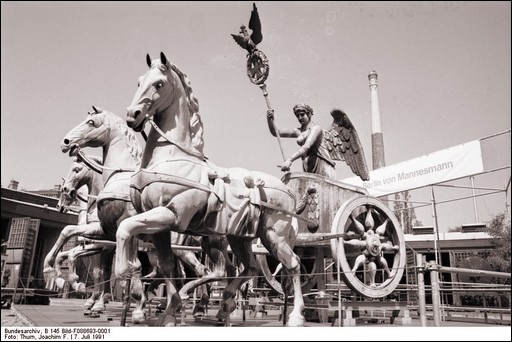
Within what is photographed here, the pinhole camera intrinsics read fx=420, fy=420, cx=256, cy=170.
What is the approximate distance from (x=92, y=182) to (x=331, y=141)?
13.9 feet

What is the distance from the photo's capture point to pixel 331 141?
720cm

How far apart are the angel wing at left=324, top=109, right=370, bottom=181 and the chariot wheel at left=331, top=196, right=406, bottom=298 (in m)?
1.35

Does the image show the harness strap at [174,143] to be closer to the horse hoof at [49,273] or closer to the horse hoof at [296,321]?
the horse hoof at [296,321]

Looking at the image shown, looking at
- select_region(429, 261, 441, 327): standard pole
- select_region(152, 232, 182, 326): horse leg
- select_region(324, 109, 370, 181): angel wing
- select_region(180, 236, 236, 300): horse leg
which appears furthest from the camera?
Result: select_region(324, 109, 370, 181): angel wing

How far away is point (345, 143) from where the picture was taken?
7.10 m

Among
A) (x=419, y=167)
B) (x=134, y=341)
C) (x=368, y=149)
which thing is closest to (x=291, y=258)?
(x=134, y=341)

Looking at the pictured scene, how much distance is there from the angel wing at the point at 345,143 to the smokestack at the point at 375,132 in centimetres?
1905

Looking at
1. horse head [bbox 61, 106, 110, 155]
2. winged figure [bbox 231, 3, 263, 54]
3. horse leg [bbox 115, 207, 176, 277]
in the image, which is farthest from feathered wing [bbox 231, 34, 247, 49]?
horse leg [bbox 115, 207, 176, 277]

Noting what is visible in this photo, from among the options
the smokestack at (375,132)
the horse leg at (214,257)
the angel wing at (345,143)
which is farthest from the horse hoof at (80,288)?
the smokestack at (375,132)

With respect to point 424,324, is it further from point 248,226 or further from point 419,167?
point 419,167

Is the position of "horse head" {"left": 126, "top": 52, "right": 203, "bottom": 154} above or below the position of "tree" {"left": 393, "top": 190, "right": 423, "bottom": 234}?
below

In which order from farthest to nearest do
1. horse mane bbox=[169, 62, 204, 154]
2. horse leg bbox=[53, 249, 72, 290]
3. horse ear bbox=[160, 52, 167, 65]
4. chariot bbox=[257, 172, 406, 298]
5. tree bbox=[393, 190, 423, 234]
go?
tree bbox=[393, 190, 423, 234] < horse leg bbox=[53, 249, 72, 290] < chariot bbox=[257, 172, 406, 298] < horse mane bbox=[169, 62, 204, 154] < horse ear bbox=[160, 52, 167, 65]

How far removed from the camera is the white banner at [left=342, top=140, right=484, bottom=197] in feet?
23.0

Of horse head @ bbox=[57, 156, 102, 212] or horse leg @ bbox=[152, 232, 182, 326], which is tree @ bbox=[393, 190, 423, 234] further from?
horse head @ bbox=[57, 156, 102, 212]
